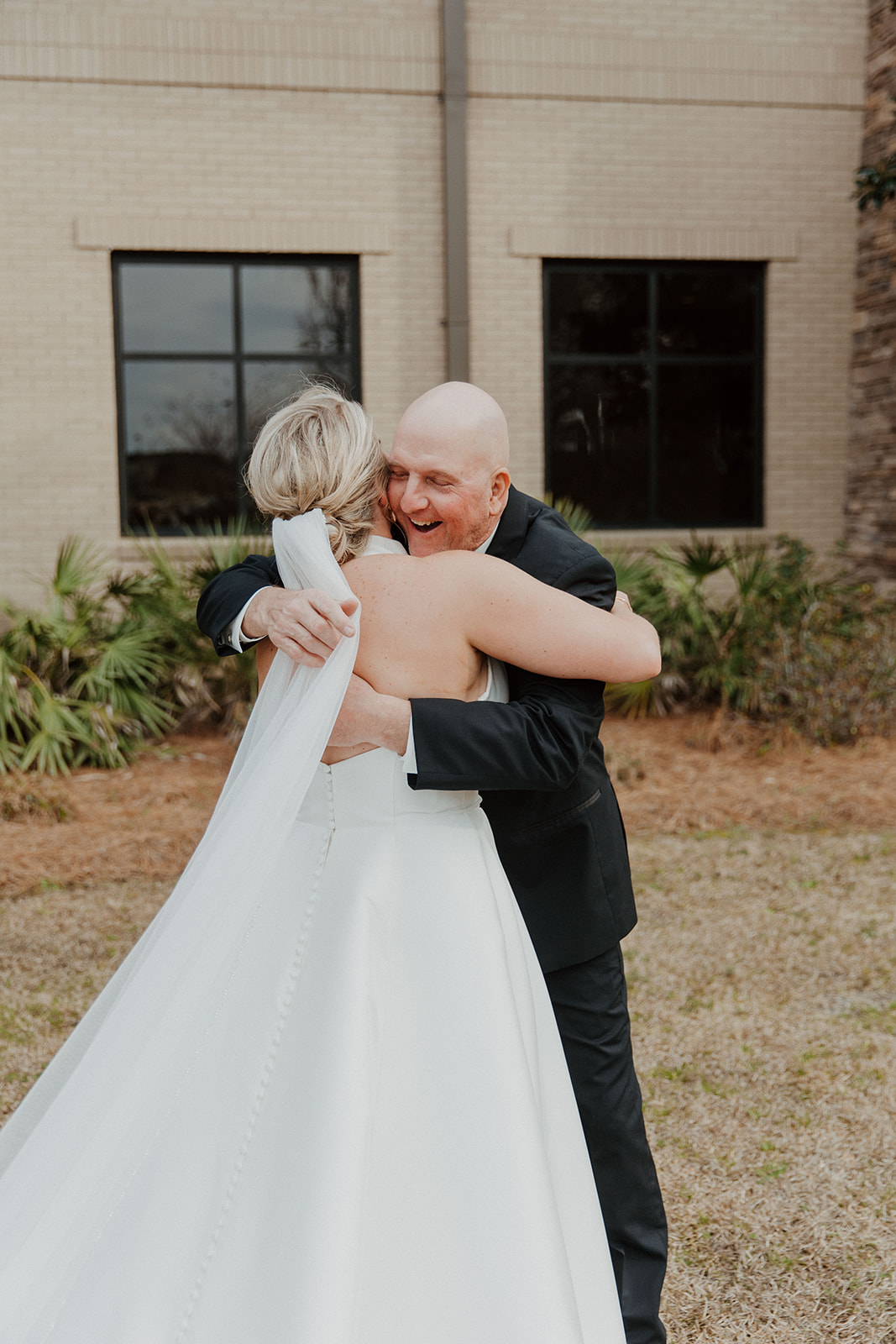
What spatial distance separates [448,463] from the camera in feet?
6.57

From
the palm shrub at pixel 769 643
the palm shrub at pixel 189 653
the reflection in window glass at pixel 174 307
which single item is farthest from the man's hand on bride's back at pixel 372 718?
the reflection in window glass at pixel 174 307

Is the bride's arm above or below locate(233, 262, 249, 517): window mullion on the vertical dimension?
below

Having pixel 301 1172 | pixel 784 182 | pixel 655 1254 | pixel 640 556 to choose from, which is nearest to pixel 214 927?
pixel 301 1172

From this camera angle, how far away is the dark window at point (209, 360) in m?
10.1

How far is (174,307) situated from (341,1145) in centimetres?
934

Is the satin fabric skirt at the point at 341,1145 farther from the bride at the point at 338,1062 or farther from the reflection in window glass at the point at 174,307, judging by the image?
the reflection in window glass at the point at 174,307

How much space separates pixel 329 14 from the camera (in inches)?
385

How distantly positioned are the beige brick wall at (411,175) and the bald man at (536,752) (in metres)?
8.04

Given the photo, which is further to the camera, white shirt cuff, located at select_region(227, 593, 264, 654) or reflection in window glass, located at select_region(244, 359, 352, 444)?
reflection in window glass, located at select_region(244, 359, 352, 444)

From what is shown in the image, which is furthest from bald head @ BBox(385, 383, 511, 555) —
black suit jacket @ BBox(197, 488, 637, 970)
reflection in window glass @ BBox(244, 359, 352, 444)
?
reflection in window glass @ BBox(244, 359, 352, 444)

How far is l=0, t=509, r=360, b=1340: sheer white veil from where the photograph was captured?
6.27ft

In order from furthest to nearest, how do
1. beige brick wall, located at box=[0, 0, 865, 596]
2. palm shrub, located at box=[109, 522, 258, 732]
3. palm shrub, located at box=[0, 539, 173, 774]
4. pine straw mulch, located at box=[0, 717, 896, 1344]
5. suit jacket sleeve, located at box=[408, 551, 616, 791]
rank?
beige brick wall, located at box=[0, 0, 865, 596] < palm shrub, located at box=[109, 522, 258, 732] < palm shrub, located at box=[0, 539, 173, 774] < pine straw mulch, located at box=[0, 717, 896, 1344] < suit jacket sleeve, located at box=[408, 551, 616, 791]

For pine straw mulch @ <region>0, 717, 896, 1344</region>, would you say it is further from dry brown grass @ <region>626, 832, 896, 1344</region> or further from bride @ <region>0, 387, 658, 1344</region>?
bride @ <region>0, 387, 658, 1344</region>

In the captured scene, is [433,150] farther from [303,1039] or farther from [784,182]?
[303,1039]
